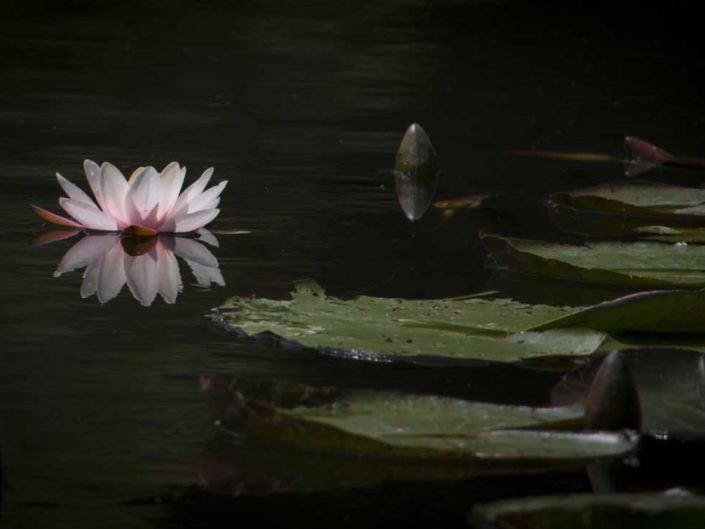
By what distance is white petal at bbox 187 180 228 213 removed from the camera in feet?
6.65

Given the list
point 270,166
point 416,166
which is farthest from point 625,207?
point 270,166

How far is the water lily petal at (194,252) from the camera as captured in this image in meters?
1.92

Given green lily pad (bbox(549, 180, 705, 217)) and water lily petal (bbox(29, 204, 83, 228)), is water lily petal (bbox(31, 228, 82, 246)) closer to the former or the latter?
water lily petal (bbox(29, 204, 83, 228))

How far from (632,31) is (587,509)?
4.70 m

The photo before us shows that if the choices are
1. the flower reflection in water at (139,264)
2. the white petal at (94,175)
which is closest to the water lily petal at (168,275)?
the flower reflection in water at (139,264)

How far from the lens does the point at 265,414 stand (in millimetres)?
1169

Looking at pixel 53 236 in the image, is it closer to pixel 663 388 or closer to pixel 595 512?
pixel 663 388

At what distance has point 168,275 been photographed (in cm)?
183

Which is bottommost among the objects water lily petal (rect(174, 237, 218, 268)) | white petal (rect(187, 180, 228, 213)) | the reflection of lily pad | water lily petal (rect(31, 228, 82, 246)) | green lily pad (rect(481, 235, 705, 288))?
the reflection of lily pad

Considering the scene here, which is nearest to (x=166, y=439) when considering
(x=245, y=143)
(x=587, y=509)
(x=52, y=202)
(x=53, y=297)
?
(x=587, y=509)

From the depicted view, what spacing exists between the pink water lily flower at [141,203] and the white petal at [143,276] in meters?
0.08

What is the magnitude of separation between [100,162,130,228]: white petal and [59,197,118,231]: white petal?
0.04ft

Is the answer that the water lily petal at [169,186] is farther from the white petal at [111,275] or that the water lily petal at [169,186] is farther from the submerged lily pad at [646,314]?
the submerged lily pad at [646,314]

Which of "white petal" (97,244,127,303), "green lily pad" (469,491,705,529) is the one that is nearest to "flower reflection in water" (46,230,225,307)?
"white petal" (97,244,127,303)
